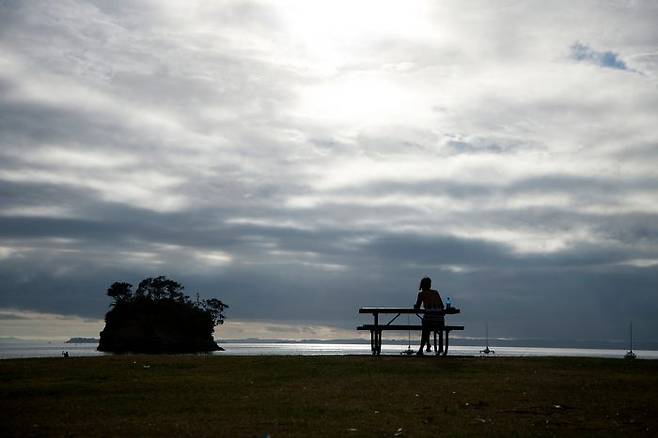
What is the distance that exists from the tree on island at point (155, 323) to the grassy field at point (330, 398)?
126 metres

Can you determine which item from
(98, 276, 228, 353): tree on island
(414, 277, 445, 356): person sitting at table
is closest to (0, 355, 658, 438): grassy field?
(414, 277, 445, 356): person sitting at table

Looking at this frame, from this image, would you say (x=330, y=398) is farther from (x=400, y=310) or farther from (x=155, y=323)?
(x=155, y=323)

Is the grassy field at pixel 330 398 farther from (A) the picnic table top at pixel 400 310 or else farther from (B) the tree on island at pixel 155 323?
(B) the tree on island at pixel 155 323

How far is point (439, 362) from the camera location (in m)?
25.1

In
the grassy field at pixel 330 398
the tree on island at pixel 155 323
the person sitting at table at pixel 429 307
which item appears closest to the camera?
the grassy field at pixel 330 398

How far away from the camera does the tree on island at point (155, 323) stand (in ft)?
486

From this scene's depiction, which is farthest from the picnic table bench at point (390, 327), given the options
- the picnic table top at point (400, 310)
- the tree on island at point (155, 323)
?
the tree on island at point (155, 323)

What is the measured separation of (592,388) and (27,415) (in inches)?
540

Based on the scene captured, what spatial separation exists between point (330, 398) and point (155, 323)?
139419 mm

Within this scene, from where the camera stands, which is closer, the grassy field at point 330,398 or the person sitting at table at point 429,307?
the grassy field at point 330,398

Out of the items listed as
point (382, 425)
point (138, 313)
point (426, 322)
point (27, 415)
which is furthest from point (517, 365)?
point (138, 313)

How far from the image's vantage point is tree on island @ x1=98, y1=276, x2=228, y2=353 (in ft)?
486

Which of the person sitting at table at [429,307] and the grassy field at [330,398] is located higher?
the person sitting at table at [429,307]

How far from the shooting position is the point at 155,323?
495ft
